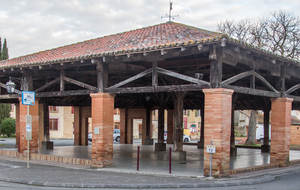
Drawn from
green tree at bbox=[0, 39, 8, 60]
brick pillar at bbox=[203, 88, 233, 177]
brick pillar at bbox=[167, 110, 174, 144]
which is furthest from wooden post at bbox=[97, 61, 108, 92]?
green tree at bbox=[0, 39, 8, 60]

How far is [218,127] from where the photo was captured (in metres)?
11.7

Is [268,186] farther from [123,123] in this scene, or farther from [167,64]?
[123,123]

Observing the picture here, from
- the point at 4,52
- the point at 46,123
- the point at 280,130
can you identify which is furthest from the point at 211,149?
the point at 4,52

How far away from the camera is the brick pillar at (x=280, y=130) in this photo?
51.9 feet

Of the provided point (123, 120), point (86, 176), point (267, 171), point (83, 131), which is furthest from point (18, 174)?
point (123, 120)

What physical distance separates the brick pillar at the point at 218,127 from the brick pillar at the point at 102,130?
170 inches

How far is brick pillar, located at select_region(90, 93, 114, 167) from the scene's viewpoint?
14.3 m

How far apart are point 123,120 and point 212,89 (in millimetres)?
19333

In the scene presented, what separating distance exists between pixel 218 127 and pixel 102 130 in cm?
487

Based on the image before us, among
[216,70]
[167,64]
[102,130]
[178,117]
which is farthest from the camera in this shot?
[178,117]

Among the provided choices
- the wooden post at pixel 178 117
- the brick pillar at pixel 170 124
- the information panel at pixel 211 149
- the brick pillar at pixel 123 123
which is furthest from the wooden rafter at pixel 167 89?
the brick pillar at pixel 170 124

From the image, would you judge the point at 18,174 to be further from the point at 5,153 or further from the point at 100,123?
the point at 5,153

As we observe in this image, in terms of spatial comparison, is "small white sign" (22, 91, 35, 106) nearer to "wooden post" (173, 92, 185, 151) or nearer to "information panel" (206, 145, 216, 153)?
"wooden post" (173, 92, 185, 151)

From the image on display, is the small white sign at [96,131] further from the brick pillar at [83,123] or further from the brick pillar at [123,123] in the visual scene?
the brick pillar at [123,123]
